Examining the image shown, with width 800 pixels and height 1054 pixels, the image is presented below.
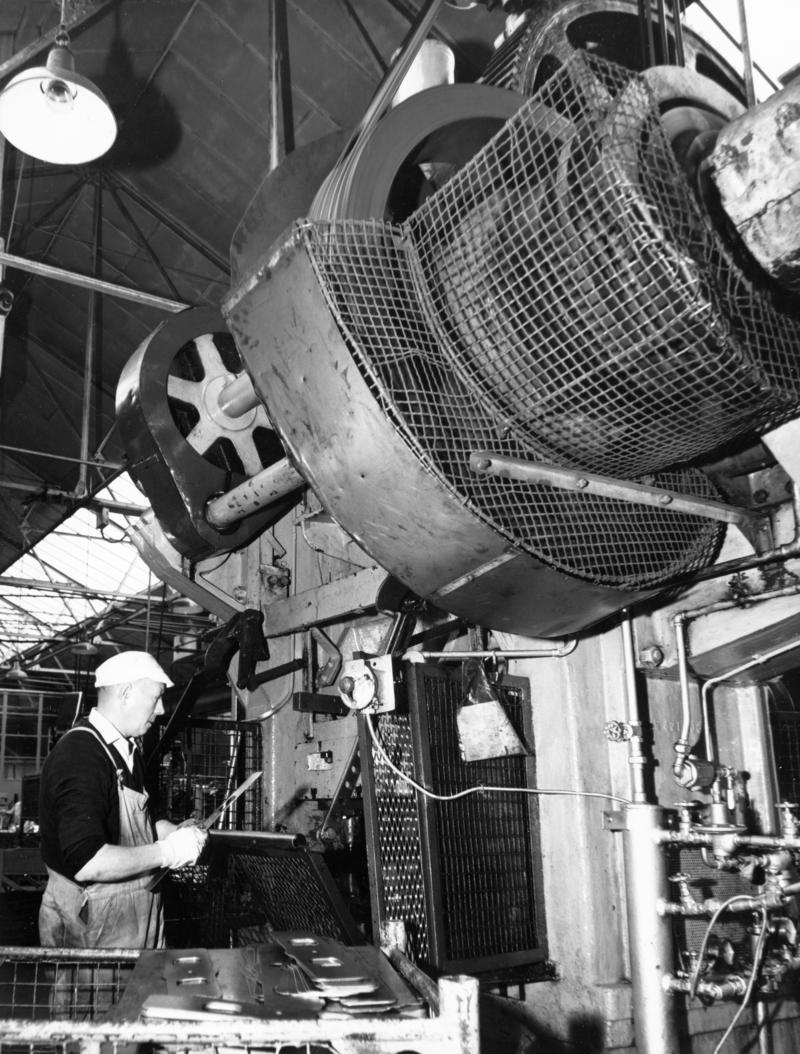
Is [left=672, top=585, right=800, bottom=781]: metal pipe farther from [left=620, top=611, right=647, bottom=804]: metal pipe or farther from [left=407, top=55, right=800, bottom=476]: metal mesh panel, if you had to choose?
[left=407, top=55, right=800, bottom=476]: metal mesh panel

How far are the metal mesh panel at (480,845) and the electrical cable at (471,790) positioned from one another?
0.10ft

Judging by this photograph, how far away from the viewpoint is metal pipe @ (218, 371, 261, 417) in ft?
12.3

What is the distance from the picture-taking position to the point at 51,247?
810 centimetres

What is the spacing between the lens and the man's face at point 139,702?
3023 millimetres

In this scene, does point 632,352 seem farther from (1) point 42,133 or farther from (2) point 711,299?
(1) point 42,133

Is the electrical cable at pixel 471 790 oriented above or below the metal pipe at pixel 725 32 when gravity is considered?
below

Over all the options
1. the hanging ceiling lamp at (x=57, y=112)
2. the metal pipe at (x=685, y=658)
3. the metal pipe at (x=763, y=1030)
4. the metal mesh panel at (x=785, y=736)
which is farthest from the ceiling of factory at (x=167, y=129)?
the metal pipe at (x=763, y=1030)

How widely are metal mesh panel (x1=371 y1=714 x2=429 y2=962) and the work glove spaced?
573 millimetres

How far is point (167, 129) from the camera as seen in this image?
652 centimetres

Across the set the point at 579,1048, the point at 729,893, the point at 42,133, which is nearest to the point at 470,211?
the point at 729,893

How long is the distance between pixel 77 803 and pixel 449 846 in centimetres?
115

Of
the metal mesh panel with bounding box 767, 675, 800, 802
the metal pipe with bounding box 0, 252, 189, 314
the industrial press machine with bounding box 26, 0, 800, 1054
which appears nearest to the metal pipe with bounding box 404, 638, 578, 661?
the industrial press machine with bounding box 26, 0, 800, 1054

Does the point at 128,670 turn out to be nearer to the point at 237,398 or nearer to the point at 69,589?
the point at 237,398

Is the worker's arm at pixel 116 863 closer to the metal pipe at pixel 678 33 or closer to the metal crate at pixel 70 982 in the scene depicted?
the metal crate at pixel 70 982
